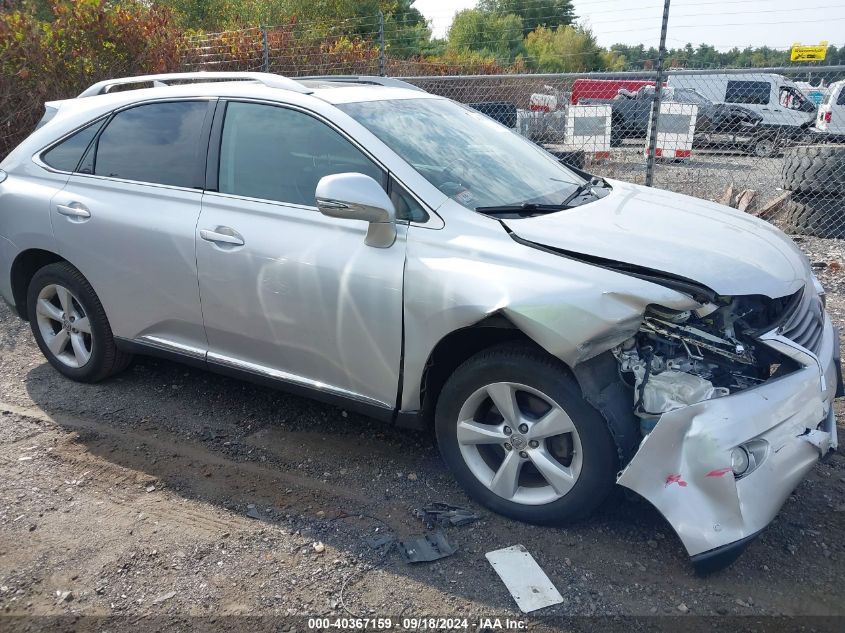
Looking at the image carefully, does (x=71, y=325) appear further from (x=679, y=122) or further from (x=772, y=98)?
(x=772, y=98)

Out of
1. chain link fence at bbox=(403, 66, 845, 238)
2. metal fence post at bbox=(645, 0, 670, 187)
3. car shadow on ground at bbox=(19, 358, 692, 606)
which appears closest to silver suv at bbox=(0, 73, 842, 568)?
car shadow on ground at bbox=(19, 358, 692, 606)

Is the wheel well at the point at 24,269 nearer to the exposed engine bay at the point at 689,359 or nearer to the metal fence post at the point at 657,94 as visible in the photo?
the exposed engine bay at the point at 689,359

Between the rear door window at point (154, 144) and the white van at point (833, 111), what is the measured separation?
54.1ft

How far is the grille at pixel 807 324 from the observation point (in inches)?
115

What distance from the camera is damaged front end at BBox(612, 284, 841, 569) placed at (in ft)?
8.41

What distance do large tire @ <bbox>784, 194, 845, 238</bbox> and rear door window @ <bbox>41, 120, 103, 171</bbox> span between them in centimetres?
681

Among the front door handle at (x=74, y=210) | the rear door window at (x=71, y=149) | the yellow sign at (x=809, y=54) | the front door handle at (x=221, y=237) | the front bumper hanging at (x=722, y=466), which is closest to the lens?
the front bumper hanging at (x=722, y=466)

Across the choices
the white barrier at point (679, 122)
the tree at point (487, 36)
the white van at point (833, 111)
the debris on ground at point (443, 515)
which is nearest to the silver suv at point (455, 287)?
the debris on ground at point (443, 515)

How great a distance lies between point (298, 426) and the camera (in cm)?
404

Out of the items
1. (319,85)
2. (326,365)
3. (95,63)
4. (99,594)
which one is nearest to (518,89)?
(95,63)

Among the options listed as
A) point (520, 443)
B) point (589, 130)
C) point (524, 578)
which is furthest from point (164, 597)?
point (589, 130)

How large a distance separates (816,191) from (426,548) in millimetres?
6627

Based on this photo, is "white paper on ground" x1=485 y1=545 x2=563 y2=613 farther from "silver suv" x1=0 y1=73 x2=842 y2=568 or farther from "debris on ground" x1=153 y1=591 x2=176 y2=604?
"debris on ground" x1=153 y1=591 x2=176 y2=604

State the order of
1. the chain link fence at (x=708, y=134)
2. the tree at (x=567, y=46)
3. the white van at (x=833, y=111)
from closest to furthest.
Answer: the chain link fence at (x=708, y=134)
the white van at (x=833, y=111)
the tree at (x=567, y=46)
